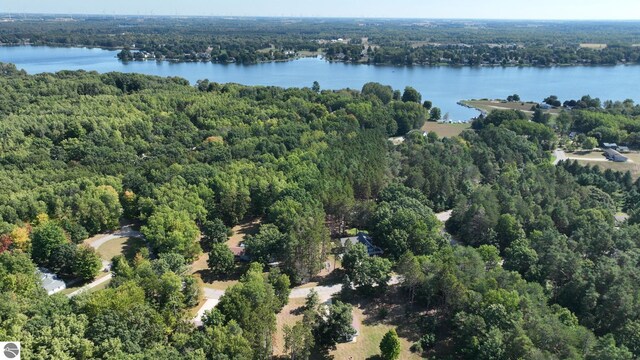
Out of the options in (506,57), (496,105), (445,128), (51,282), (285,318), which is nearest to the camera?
(285,318)

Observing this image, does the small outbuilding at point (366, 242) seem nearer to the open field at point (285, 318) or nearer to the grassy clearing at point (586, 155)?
the open field at point (285, 318)

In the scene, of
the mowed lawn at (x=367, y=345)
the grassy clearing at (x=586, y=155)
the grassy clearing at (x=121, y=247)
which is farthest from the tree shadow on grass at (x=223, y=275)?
the grassy clearing at (x=586, y=155)

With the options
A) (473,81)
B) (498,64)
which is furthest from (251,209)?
(498,64)

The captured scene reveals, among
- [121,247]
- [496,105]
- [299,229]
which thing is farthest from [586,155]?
[121,247]

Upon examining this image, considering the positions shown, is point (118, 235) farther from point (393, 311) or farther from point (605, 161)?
point (605, 161)

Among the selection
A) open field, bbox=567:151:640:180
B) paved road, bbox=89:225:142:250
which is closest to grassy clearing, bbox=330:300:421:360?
paved road, bbox=89:225:142:250

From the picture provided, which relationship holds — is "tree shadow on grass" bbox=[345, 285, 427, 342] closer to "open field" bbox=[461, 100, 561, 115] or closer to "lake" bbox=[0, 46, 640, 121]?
"lake" bbox=[0, 46, 640, 121]

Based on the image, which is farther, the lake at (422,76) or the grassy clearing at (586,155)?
the lake at (422,76)
